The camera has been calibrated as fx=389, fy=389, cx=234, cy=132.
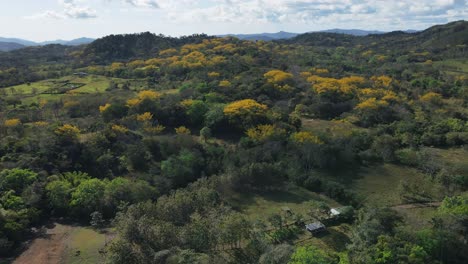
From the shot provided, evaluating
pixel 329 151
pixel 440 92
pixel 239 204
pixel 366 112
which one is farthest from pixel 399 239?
pixel 440 92

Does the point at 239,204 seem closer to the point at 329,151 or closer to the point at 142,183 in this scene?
the point at 142,183

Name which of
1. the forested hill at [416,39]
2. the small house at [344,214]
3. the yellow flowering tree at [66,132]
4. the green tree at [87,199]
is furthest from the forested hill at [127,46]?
the small house at [344,214]

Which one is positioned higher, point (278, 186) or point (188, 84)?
point (188, 84)

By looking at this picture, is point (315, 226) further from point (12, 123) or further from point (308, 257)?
point (12, 123)

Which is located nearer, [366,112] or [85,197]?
[85,197]

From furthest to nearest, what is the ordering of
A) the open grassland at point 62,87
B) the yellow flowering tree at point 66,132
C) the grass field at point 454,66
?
the grass field at point 454,66 → the open grassland at point 62,87 → the yellow flowering tree at point 66,132

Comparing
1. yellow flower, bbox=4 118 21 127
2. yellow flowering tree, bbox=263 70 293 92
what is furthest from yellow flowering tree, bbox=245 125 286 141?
yellow flower, bbox=4 118 21 127

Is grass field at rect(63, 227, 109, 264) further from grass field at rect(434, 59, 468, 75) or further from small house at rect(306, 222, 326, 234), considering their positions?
Result: grass field at rect(434, 59, 468, 75)

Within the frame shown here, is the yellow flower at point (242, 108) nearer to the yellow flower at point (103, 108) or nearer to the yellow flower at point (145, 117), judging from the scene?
the yellow flower at point (145, 117)
